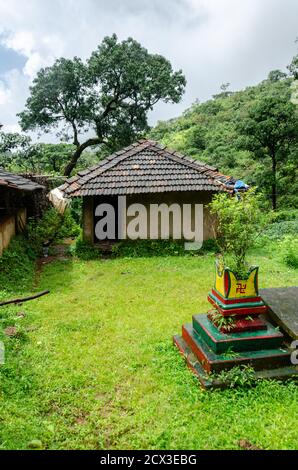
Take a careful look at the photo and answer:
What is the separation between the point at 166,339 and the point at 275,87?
122ft

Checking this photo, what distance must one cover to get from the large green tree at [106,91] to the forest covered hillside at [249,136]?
5808 mm

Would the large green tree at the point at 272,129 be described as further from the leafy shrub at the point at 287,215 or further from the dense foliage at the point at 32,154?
the dense foliage at the point at 32,154

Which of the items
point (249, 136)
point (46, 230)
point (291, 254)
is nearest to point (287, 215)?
point (249, 136)

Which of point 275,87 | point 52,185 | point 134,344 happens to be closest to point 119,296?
point 134,344

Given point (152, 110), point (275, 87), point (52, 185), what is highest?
point (275, 87)

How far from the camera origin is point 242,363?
500 cm

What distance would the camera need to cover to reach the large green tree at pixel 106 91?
21922 mm

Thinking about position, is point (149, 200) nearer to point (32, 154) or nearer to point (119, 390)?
point (119, 390)

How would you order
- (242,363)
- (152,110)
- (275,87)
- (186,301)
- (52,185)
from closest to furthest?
1. (242,363)
2. (186,301)
3. (52,185)
4. (152,110)
5. (275,87)

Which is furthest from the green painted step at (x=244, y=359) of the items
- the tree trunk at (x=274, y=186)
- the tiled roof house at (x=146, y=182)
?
the tree trunk at (x=274, y=186)

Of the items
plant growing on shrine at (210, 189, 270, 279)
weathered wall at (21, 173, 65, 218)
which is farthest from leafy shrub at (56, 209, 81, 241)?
plant growing on shrine at (210, 189, 270, 279)

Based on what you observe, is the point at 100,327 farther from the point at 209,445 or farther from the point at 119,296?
the point at 209,445

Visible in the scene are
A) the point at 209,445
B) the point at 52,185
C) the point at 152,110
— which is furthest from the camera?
the point at 152,110

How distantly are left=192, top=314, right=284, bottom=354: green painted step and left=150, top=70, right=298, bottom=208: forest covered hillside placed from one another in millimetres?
14527
